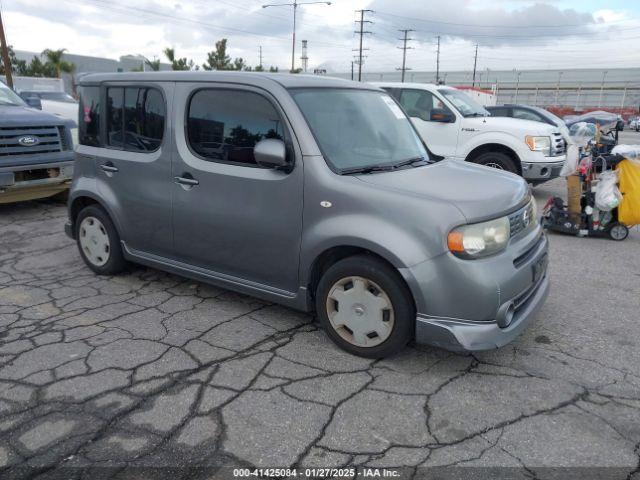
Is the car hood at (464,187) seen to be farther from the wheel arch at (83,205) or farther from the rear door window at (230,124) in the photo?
the wheel arch at (83,205)

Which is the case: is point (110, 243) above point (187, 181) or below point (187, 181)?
below

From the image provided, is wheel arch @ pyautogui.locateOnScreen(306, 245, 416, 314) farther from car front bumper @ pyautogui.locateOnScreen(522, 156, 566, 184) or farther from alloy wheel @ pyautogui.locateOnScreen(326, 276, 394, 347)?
car front bumper @ pyautogui.locateOnScreen(522, 156, 566, 184)

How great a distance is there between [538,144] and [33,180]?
7870mm

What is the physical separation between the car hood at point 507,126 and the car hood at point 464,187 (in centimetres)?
531

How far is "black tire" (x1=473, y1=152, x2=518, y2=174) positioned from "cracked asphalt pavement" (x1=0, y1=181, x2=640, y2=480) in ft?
14.8

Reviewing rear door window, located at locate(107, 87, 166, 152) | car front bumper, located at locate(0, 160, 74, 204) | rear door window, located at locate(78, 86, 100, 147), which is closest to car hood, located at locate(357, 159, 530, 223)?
rear door window, located at locate(107, 87, 166, 152)

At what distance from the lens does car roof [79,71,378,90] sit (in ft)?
12.5

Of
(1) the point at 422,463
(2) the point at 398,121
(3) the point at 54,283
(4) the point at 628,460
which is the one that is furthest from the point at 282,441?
(3) the point at 54,283

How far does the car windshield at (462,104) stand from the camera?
9.48m

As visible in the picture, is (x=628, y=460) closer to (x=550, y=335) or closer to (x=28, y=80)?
(x=550, y=335)

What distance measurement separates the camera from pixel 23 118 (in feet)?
24.5

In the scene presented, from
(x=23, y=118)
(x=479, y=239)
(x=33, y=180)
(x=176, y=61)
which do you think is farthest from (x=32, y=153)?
(x=176, y=61)

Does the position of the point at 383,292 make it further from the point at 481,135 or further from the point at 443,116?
the point at 481,135

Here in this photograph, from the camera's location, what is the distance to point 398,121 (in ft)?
14.4
